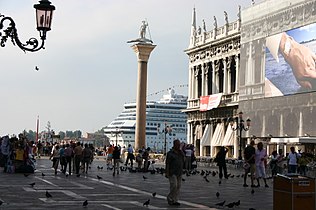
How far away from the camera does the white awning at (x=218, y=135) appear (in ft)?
200

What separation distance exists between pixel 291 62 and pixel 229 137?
1420cm

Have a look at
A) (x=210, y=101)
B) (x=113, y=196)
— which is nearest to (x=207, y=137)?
(x=210, y=101)

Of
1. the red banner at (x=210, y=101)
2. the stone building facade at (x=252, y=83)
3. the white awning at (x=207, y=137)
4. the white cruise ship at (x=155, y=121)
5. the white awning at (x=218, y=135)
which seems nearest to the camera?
the stone building facade at (x=252, y=83)

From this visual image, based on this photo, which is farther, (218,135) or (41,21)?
(218,135)

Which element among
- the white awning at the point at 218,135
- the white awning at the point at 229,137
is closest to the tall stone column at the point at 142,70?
the white awning at the point at 229,137

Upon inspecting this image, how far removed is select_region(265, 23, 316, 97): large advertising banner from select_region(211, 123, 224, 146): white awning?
39.0 feet

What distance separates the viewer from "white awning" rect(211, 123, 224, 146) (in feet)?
200

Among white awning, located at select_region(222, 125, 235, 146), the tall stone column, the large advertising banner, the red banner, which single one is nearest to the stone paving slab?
the large advertising banner

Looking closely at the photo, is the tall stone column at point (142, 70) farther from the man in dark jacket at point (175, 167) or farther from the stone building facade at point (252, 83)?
the man in dark jacket at point (175, 167)

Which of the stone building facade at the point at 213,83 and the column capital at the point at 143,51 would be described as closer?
the column capital at the point at 143,51

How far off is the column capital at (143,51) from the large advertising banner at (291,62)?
10.7 m

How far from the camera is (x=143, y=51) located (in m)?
56.2

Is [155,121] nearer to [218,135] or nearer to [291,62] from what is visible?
[218,135]

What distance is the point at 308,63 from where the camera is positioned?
1761 inches
